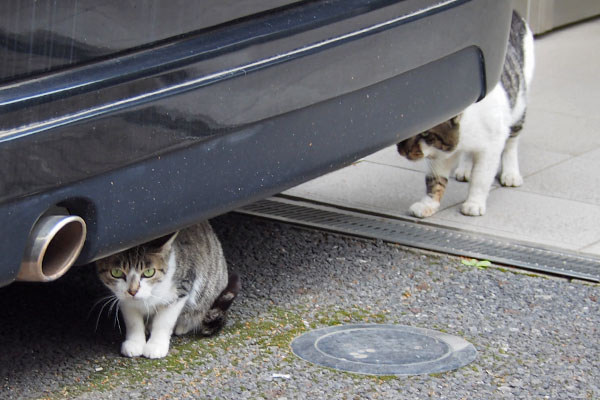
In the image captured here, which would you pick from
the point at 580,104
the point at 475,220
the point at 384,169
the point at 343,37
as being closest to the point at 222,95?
the point at 343,37

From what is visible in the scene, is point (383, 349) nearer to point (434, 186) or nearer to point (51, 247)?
point (51, 247)

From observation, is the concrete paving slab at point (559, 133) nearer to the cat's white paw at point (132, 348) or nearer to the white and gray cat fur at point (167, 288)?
the white and gray cat fur at point (167, 288)

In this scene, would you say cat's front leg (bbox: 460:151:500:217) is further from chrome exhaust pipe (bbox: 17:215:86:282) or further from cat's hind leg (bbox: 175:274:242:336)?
chrome exhaust pipe (bbox: 17:215:86:282)

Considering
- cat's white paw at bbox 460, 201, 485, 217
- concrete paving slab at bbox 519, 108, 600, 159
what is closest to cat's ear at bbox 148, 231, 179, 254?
cat's white paw at bbox 460, 201, 485, 217

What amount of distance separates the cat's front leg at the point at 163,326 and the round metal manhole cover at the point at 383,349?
42cm

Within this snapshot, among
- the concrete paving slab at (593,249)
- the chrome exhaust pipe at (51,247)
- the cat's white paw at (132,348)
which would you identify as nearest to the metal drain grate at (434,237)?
the concrete paving slab at (593,249)

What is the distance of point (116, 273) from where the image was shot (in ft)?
10.9

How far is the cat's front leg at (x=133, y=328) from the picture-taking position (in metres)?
3.41

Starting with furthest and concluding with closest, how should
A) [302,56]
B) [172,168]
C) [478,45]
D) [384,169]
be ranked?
[384,169] < [478,45] < [302,56] < [172,168]

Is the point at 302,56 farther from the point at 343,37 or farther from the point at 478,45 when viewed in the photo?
the point at 478,45

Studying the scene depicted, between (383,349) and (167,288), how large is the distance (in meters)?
0.77

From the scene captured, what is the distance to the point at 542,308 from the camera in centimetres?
381

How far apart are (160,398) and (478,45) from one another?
5.62 feet

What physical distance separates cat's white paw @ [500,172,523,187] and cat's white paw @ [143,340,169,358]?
8.07 ft
